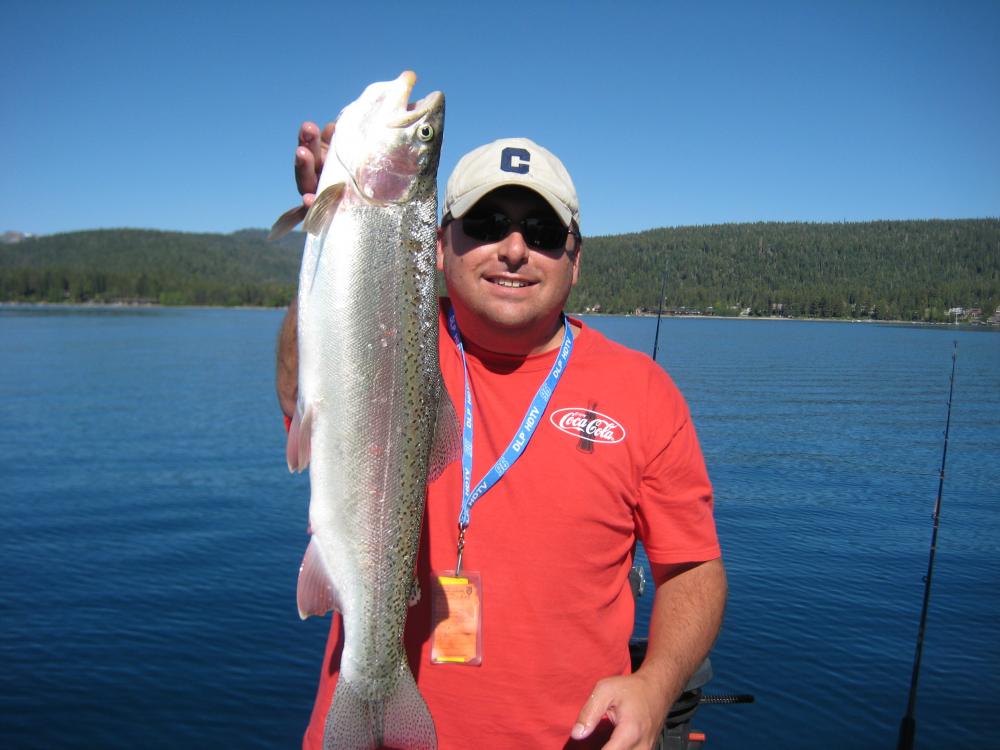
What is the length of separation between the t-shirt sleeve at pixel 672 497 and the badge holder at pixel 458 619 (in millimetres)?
701

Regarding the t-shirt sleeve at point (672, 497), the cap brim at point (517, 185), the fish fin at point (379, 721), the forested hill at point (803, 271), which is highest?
the forested hill at point (803, 271)

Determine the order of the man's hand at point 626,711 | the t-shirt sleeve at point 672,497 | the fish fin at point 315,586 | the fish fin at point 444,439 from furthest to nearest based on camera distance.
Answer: the t-shirt sleeve at point 672,497
the fish fin at point 444,439
the fish fin at point 315,586
the man's hand at point 626,711

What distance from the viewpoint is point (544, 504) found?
114 inches

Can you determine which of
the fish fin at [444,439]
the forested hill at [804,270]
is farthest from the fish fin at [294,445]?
the forested hill at [804,270]

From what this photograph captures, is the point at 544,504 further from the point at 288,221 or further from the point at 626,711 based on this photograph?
the point at 288,221

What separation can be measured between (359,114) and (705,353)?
57.8 metres

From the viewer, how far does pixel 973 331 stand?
95.8 m

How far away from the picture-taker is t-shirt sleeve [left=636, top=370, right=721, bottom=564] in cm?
302

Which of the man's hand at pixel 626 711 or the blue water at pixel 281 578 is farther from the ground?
the man's hand at pixel 626 711

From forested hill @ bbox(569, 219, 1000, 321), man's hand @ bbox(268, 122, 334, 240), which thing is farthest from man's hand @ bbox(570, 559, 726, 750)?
forested hill @ bbox(569, 219, 1000, 321)

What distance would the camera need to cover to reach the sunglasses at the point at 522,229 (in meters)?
3.12

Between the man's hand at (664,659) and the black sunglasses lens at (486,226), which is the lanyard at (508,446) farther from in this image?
the man's hand at (664,659)

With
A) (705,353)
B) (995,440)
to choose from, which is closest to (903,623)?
(995,440)

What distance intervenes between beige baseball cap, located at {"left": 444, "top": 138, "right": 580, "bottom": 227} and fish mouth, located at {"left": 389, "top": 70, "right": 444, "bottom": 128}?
335 mm
